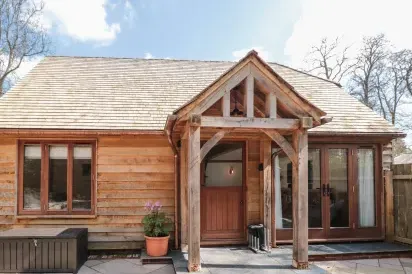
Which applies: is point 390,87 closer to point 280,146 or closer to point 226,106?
point 280,146

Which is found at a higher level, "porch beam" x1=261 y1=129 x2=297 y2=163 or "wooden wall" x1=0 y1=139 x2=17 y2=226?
"porch beam" x1=261 y1=129 x2=297 y2=163

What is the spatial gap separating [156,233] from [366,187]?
4.75 m

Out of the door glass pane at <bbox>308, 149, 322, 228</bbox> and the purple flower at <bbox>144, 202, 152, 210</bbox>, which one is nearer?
the purple flower at <bbox>144, 202, 152, 210</bbox>

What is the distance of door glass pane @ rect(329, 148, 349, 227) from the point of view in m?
7.67

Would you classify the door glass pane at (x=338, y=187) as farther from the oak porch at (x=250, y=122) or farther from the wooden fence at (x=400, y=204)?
the oak porch at (x=250, y=122)

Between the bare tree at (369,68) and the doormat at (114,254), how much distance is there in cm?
1703

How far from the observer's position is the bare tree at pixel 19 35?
53.5ft

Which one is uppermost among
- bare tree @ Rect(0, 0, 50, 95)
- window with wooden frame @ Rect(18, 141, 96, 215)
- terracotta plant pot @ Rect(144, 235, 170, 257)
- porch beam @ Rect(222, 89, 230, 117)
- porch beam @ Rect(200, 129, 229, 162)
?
bare tree @ Rect(0, 0, 50, 95)

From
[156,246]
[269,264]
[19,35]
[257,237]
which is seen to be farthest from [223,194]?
[19,35]

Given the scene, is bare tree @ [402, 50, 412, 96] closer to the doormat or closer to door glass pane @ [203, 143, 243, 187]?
door glass pane @ [203, 143, 243, 187]

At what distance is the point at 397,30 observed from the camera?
→ 19.0m

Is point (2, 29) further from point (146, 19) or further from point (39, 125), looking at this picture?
point (39, 125)

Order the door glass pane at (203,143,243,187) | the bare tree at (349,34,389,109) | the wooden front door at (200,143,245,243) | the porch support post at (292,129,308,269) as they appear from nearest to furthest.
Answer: the porch support post at (292,129,308,269)
the wooden front door at (200,143,245,243)
the door glass pane at (203,143,243,187)
the bare tree at (349,34,389,109)

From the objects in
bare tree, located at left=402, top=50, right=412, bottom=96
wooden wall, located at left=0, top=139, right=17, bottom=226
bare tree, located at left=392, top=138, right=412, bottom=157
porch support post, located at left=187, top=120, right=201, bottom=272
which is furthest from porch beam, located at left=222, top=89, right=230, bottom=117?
bare tree, located at left=392, top=138, right=412, bottom=157
